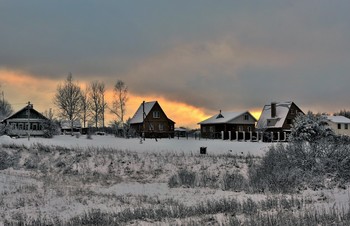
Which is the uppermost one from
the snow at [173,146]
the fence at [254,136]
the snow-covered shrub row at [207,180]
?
the fence at [254,136]

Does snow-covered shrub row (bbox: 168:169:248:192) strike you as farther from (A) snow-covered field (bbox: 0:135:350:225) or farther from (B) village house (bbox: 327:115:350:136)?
(B) village house (bbox: 327:115:350:136)

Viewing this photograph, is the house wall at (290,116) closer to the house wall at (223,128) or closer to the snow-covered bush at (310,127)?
the house wall at (223,128)

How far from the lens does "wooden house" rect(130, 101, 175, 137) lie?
259ft

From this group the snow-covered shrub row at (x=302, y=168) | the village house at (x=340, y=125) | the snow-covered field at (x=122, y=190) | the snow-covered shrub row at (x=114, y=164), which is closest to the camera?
the snow-covered field at (x=122, y=190)

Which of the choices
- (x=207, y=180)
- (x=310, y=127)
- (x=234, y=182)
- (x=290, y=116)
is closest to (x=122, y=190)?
(x=207, y=180)

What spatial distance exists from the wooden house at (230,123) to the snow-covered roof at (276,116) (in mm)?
1849

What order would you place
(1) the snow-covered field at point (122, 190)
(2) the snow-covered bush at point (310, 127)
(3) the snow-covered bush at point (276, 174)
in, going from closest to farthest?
(1) the snow-covered field at point (122, 190) < (3) the snow-covered bush at point (276, 174) < (2) the snow-covered bush at point (310, 127)

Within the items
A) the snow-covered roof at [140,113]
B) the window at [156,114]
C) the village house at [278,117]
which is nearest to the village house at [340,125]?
the village house at [278,117]

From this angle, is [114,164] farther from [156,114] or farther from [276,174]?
[156,114]

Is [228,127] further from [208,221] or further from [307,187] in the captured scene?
[208,221]

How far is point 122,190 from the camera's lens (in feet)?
88.8

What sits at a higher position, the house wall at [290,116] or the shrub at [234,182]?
the house wall at [290,116]

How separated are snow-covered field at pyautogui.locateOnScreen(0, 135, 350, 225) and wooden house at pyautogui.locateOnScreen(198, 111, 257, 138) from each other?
31.0m

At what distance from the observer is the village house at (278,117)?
2943 inches
